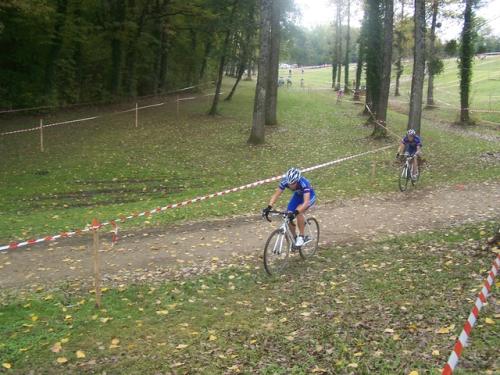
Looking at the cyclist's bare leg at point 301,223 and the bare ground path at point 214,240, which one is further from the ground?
the cyclist's bare leg at point 301,223

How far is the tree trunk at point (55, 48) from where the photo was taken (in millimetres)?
30031

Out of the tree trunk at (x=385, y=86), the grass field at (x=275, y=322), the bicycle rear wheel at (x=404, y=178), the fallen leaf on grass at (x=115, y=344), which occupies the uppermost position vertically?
the tree trunk at (x=385, y=86)

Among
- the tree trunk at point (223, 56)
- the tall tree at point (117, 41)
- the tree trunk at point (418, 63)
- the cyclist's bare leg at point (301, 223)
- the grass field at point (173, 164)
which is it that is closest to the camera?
the cyclist's bare leg at point (301, 223)

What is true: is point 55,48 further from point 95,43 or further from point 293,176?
point 293,176

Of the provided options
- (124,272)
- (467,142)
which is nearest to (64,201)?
(124,272)

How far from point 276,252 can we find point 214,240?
249 cm

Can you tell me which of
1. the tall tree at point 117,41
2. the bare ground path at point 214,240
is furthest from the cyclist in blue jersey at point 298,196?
the tall tree at point 117,41

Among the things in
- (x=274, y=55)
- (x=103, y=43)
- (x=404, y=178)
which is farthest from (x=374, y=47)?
(x=103, y=43)

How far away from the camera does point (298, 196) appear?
9258 millimetres

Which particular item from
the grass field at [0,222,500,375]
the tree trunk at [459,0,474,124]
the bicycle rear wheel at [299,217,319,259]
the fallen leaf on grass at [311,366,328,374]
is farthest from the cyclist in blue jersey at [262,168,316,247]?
the tree trunk at [459,0,474,124]

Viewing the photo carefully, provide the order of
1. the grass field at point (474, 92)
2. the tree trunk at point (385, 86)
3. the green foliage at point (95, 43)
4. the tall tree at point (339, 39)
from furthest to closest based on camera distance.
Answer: the tall tree at point (339, 39) → the grass field at point (474, 92) → the green foliage at point (95, 43) → the tree trunk at point (385, 86)

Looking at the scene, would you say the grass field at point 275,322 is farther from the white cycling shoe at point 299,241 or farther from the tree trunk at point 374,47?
the tree trunk at point 374,47

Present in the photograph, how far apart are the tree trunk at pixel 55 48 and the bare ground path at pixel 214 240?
2280 centimetres

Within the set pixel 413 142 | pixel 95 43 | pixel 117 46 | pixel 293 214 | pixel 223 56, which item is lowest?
pixel 293 214
